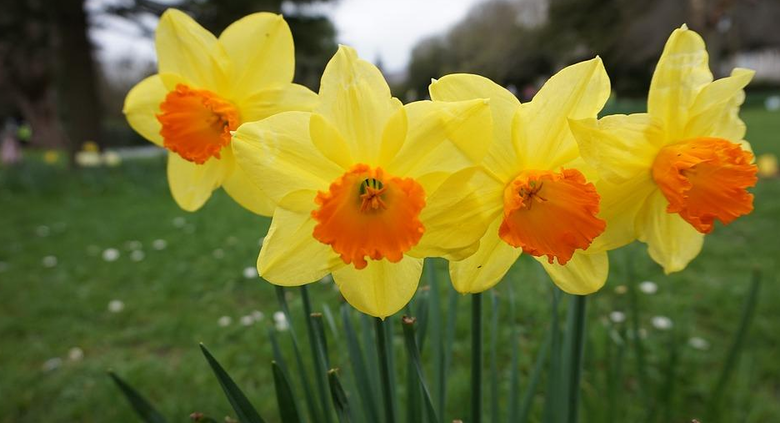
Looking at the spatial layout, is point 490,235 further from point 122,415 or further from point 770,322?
point 770,322

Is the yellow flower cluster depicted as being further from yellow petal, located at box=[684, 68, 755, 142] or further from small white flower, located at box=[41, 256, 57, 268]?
small white flower, located at box=[41, 256, 57, 268]

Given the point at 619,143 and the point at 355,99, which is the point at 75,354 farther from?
the point at 619,143

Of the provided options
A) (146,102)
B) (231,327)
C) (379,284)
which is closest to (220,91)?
(146,102)

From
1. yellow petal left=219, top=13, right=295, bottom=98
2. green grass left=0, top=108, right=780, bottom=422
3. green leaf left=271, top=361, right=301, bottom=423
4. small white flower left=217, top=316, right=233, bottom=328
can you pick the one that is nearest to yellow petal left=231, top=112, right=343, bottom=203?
yellow petal left=219, top=13, right=295, bottom=98

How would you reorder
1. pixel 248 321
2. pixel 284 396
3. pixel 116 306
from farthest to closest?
pixel 116 306, pixel 248 321, pixel 284 396

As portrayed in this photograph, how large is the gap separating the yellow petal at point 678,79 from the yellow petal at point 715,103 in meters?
0.01

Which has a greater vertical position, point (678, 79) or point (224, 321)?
point (678, 79)

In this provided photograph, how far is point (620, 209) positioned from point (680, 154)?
11 cm

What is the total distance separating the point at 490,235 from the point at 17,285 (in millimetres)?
4027

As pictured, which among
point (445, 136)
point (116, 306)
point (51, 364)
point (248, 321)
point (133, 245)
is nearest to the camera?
point (445, 136)

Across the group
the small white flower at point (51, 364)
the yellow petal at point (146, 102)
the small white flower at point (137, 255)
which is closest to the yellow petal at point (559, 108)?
the yellow petal at point (146, 102)

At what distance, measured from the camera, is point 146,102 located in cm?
98

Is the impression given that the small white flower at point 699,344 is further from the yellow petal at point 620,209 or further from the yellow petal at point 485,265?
the yellow petal at point 485,265

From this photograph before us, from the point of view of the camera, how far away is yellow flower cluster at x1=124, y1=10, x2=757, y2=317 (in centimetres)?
62
